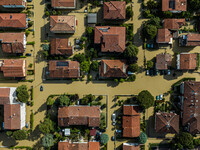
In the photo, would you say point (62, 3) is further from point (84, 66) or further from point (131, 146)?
point (131, 146)

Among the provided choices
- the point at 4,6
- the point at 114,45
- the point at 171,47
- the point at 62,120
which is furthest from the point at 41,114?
the point at 171,47

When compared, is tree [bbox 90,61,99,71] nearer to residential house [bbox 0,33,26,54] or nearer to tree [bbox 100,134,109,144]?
tree [bbox 100,134,109,144]

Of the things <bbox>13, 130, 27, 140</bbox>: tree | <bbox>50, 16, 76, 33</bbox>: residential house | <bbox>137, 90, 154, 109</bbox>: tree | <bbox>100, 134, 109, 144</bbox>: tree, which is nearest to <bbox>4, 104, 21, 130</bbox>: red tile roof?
<bbox>13, 130, 27, 140</bbox>: tree

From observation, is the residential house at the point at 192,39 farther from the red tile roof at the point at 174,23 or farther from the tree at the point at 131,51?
the tree at the point at 131,51

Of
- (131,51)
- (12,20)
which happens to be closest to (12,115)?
(12,20)

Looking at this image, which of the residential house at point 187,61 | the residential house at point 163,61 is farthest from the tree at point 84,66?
the residential house at point 187,61

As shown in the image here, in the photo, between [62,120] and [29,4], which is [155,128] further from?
[29,4]
